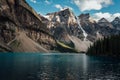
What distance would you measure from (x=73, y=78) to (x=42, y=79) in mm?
9350

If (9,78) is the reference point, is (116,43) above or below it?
above

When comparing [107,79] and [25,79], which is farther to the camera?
[107,79]

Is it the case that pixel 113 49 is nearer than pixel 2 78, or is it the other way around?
pixel 2 78

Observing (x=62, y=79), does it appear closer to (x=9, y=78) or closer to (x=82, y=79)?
(x=82, y=79)

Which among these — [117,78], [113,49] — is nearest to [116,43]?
[113,49]

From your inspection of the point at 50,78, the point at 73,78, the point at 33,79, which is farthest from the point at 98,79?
the point at 33,79

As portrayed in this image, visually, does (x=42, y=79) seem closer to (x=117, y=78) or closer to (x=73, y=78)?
(x=73, y=78)

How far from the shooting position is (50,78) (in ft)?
223

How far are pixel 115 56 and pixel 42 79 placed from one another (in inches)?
5504

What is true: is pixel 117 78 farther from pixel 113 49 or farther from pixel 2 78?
pixel 113 49

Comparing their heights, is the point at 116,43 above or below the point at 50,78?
above

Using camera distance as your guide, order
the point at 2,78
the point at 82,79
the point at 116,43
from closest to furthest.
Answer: the point at 2,78, the point at 82,79, the point at 116,43

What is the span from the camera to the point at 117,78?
7062 cm

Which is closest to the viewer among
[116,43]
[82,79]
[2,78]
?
[2,78]
